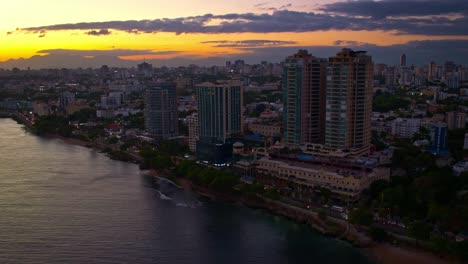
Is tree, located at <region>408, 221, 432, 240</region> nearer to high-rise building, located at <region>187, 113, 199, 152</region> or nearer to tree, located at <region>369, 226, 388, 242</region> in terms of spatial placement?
tree, located at <region>369, 226, 388, 242</region>

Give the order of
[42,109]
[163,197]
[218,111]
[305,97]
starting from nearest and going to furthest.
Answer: [163,197]
[305,97]
[218,111]
[42,109]

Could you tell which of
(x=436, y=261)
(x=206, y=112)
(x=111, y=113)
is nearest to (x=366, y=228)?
(x=436, y=261)

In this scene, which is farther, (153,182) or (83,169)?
(83,169)

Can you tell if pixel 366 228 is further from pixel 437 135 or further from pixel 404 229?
pixel 437 135

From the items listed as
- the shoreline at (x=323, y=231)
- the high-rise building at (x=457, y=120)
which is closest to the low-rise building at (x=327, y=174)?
the shoreline at (x=323, y=231)

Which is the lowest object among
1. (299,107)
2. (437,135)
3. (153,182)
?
(153,182)

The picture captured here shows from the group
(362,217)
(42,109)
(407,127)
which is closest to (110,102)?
(42,109)

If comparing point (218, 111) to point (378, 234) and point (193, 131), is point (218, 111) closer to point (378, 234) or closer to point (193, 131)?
point (193, 131)
